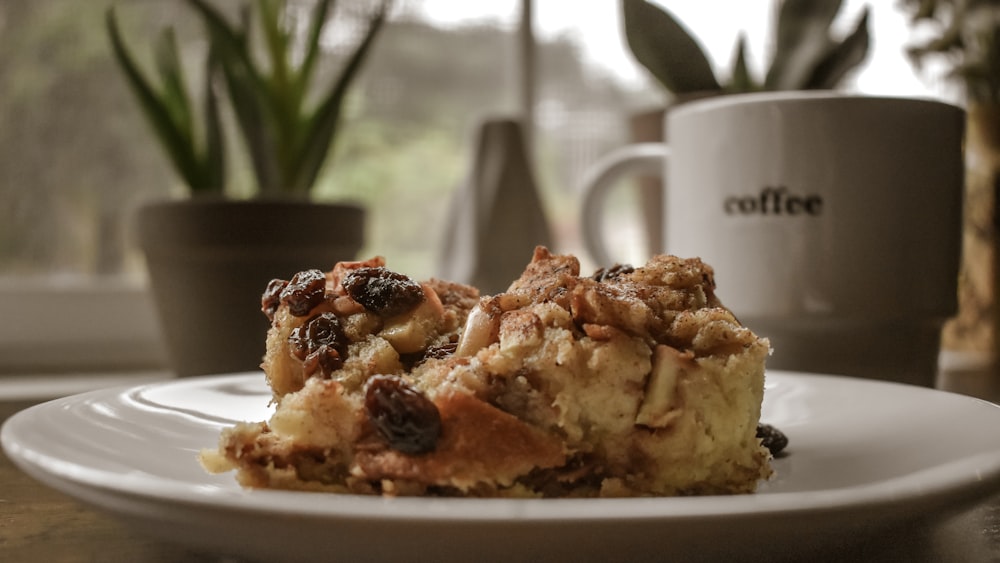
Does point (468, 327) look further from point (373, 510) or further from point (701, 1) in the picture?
point (701, 1)

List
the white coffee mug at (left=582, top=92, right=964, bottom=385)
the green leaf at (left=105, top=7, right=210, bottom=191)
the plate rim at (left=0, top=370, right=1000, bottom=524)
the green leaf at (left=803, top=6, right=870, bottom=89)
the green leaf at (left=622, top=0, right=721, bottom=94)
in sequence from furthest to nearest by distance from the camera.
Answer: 1. the green leaf at (left=105, top=7, right=210, bottom=191)
2. the green leaf at (left=803, top=6, right=870, bottom=89)
3. the green leaf at (left=622, top=0, right=721, bottom=94)
4. the white coffee mug at (left=582, top=92, right=964, bottom=385)
5. the plate rim at (left=0, top=370, right=1000, bottom=524)

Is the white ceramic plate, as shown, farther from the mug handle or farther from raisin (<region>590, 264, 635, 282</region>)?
the mug handle

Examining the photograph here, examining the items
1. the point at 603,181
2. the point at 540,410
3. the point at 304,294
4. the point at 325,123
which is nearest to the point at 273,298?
the point at 304,294

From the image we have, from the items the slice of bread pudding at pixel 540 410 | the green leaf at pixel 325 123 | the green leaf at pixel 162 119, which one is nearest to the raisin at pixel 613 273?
the slice of bread pudding at pixel 540 410

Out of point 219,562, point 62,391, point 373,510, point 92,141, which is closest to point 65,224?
point 92,141

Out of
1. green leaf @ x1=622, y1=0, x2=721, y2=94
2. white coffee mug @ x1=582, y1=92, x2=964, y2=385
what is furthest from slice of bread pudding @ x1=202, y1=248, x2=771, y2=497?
green leaf @ x1=622, y1=0, x2=721, y2=94

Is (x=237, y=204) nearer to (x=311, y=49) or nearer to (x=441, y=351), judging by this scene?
(x=311, y=49)

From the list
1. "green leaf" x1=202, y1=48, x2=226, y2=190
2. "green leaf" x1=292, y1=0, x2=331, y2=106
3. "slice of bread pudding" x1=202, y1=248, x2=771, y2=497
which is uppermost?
"green leaf" x1=292, y1=0, x2=331, y2=106
